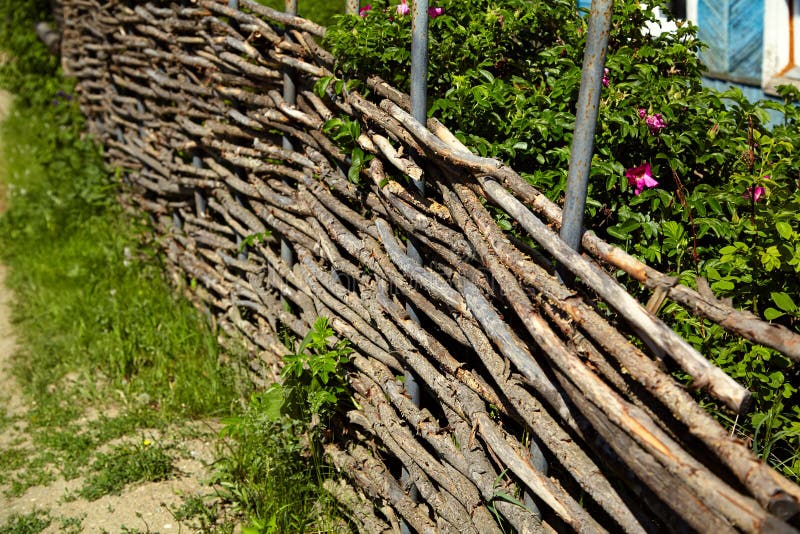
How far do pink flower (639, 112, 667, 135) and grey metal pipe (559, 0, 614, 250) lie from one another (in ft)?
2.58

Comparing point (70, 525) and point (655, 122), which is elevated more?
point (655, 122)

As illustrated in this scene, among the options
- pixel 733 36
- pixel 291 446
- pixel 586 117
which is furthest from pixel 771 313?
pixel 733 36

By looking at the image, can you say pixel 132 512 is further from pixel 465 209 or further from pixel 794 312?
pixel 794 312

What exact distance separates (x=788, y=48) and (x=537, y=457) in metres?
3.73

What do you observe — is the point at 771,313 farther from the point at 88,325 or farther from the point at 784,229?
the point at 88,325

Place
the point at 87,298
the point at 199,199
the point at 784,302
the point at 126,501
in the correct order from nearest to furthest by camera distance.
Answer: the point at 784,302 → the point at 126,501 → the point at 199,199 → the point at 87,298

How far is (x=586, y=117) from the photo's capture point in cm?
214

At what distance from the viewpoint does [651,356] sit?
232cm

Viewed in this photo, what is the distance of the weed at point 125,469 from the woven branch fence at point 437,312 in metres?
0.67

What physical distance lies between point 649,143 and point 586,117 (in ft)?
2.54

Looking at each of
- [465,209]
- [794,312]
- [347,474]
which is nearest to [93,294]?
[347,474]

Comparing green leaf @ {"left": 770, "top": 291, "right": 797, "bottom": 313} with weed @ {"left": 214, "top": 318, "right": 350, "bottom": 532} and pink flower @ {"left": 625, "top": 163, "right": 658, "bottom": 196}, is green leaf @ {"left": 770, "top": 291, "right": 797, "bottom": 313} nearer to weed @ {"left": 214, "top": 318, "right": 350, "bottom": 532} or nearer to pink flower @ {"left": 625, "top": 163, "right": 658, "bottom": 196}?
pink flower @ {"left": 625, "top": 163, "right": 658, "bottom": 196}

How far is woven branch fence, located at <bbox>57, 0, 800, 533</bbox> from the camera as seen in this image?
1.93m

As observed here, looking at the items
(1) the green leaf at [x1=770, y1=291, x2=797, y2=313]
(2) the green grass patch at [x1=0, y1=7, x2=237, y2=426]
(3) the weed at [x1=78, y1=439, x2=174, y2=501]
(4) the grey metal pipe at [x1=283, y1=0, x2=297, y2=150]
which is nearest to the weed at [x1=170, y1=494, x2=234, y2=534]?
(3) the weed at [x1=78, y1=439, x2=174, y2=501]
